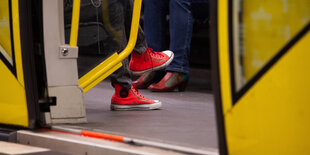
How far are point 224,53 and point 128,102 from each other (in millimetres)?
1446

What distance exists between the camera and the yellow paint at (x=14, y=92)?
2.33m

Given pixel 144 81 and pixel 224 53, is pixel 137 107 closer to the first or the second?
pixel 144 81

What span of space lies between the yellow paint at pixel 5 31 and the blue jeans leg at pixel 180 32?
154 centimetres

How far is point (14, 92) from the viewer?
238cm

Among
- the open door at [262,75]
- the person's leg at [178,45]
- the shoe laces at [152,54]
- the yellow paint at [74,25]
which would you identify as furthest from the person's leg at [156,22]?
the open door at [262,75]

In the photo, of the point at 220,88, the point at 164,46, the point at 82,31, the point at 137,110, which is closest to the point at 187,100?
the point at 137,110

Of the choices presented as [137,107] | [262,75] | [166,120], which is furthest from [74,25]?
[262,75]

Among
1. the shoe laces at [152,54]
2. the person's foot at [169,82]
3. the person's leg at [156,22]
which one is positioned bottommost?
the person's foot at [169,82]

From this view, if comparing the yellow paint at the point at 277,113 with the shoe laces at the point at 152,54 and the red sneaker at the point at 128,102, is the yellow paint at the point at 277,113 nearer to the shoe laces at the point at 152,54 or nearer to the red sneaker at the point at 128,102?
the red sneaker at the point at 128,102

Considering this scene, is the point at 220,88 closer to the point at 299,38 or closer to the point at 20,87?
the point at 299,38

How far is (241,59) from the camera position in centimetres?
158

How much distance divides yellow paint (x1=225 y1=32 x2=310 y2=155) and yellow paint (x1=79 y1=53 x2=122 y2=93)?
A: 1134 millimetres

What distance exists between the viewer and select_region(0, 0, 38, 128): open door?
2318 mm

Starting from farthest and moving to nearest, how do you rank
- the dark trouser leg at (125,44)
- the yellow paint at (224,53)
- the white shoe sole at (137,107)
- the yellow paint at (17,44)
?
1. the white shoe sole at (137,107)
2. the dark trouser leg at (125,44)
3. the yellow paint at (17,44)
4. the yellow paint at (224,53)
